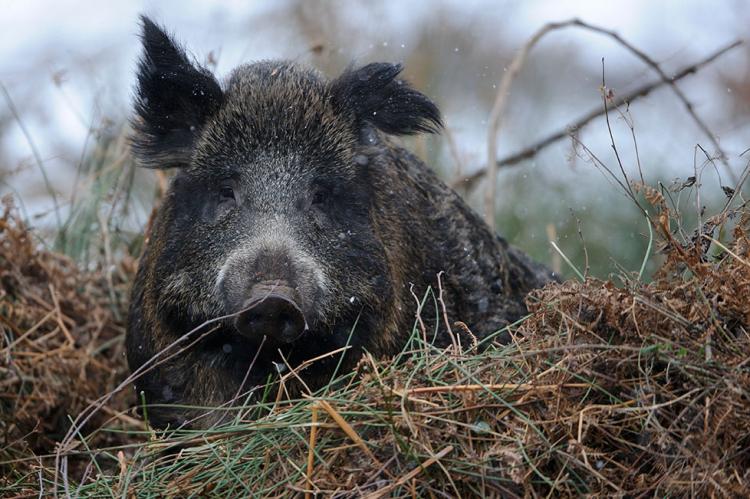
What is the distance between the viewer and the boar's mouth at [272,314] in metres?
3.61

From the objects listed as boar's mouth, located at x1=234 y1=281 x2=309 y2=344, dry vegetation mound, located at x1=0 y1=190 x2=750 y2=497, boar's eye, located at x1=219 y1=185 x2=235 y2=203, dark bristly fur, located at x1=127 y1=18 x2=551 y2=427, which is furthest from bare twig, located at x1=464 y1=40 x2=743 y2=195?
boar's mouth, located at x1=234 y1=281 x2=309 y2=344

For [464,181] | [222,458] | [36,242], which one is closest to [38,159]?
[36,242]

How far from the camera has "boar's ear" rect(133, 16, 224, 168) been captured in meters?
4.54

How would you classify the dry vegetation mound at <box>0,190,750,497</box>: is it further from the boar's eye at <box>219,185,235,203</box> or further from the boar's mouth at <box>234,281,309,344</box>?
the boar's eye at <box>219,185,235,203</box>

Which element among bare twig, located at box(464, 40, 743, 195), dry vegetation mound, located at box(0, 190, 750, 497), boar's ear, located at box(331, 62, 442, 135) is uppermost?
boar's ear, located at box(331, 62, 442, 135)

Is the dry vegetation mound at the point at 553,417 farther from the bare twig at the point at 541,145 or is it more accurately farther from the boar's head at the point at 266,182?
the bare twig at the point at 541,145

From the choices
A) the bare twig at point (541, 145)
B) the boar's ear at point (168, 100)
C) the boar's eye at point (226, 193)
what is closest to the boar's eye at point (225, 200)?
the boar's eye at point (226, 193)

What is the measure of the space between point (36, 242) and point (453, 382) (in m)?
3.59

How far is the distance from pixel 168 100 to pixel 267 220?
2.95ft

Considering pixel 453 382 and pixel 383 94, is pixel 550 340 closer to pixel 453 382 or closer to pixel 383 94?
pixel 453 382

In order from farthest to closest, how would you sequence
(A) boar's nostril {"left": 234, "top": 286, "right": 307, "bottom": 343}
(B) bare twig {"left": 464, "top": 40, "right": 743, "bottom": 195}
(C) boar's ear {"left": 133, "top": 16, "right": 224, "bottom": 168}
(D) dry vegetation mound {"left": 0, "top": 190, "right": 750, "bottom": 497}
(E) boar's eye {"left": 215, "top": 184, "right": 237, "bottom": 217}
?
1. (B) bare twig {"left": 464, "top": 40, "right": 743, "bottom": 195}
2. (C) boar's ear {"left": 133, "top": 16, "right": 224, "bottom": 168}
3. (E) boar's eye {"left": 215, "top": 184, "right": 237, "bottom": 217}
4. (A) boar's nostril {"left": 234, "top": 286, "right": 307, "bottom": 343}
5. (D) dry vegetation mound {"left": 0, "top": 190, "right": 750, "bottom": 497}

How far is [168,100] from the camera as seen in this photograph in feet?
15.3

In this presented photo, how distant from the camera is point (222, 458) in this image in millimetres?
3271

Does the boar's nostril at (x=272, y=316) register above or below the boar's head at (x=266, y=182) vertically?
below
